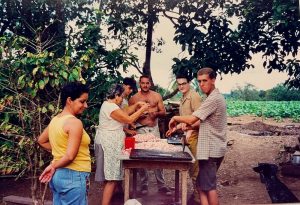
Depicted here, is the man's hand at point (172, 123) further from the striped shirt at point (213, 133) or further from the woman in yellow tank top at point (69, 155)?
the woman in yellow tank top at point (69, 155)

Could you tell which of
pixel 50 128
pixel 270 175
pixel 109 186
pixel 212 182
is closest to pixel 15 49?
pixel 109 186

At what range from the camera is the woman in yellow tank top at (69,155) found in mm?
2258

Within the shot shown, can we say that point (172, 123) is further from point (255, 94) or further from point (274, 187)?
point (255, 94)

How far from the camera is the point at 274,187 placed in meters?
5.39

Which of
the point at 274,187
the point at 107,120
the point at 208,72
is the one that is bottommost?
the point at 274,187

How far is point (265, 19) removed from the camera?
562 centimetres

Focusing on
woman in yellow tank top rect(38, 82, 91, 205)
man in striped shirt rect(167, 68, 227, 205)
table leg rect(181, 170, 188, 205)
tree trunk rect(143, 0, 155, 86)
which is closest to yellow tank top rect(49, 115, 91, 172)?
woman in yellow tank top rect(38, 82, 91, 205)

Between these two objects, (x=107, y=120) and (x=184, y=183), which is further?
(x=107, y=120)

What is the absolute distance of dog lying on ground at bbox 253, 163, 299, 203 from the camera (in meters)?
5.05

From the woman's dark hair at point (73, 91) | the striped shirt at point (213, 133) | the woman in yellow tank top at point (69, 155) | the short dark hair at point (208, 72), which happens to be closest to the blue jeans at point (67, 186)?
the woman in yellow tank top at point (69, 155)

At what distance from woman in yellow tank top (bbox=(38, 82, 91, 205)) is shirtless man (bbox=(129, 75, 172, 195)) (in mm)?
2839

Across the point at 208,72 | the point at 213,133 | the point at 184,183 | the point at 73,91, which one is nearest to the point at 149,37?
the point at 208,72

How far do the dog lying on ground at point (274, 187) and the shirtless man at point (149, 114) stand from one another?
1.45 m

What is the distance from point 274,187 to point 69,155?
3.99 metres
